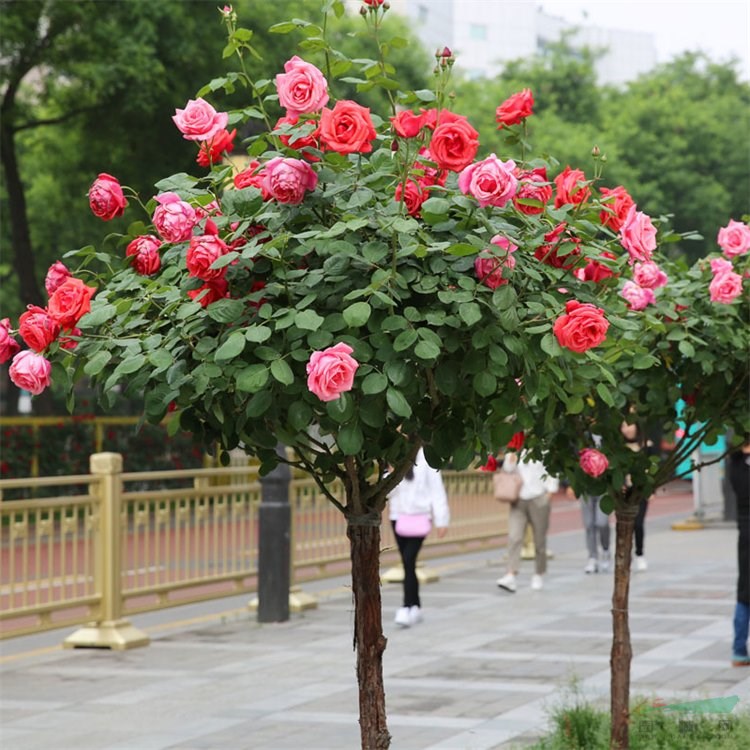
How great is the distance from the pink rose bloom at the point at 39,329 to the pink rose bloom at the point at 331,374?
921 millimetres

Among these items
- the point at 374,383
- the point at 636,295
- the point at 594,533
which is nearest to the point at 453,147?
the point at 374,383

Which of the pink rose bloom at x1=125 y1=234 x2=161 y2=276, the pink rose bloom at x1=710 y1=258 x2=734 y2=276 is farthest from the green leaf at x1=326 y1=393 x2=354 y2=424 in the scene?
the pink rose bloom at x1=710 y1=258 x2=734 y2=276

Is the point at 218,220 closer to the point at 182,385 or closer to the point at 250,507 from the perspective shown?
the point at 182,385

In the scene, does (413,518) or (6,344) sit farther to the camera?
Result: (413,518)

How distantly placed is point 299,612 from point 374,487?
9.26 metres

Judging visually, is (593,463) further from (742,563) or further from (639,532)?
(639,532)

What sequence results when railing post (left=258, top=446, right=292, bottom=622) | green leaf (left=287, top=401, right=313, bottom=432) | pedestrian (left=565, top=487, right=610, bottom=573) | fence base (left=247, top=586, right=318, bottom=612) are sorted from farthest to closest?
pedestrian (left=565, top=487, right=610, bottom=573) < fence base (left=247, top=586, right=318, bottom=612) < railing post (left=258, top=446, right=292, bottom=622) < green leaf (left=287, top=401, right=313, bottom=432)

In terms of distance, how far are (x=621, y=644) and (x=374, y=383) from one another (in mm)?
3555

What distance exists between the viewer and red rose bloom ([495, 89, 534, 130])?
15.8ft

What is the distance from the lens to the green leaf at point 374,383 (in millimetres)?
4051

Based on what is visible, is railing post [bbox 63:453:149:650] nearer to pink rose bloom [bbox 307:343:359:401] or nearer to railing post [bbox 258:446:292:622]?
railing post [bbox 258:446:292:622]

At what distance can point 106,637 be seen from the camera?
11.9 metres

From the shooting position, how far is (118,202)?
4.67 metres

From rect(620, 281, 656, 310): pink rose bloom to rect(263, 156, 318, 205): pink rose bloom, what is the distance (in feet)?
7.34
